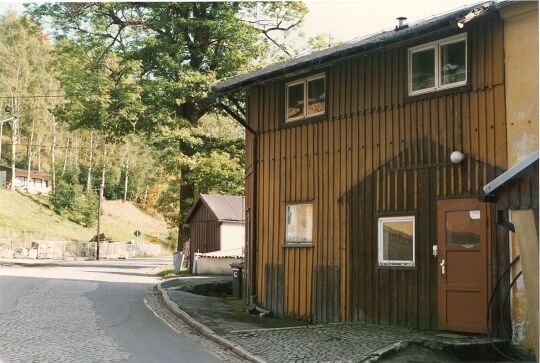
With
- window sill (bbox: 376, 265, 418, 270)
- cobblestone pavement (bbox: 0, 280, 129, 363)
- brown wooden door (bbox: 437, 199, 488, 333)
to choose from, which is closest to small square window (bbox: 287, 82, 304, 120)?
window sill (bbox: 376, 265, 418, 270)

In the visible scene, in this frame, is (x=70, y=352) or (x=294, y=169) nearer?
(x=70, y=352)

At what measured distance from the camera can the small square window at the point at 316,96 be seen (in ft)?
46.6

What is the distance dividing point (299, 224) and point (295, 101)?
2.83 meters

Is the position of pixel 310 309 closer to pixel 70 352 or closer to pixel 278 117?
pixel 278 117

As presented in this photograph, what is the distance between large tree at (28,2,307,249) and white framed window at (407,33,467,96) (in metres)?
17.9

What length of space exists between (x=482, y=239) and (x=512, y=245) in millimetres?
550

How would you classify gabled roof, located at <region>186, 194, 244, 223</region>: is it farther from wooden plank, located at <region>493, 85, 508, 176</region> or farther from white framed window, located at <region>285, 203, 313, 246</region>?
wooden plank, located at <region>493, 85, 508, 176</region>

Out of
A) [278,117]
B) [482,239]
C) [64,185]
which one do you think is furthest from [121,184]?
[482,239]

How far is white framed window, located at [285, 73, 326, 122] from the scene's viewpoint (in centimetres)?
1423

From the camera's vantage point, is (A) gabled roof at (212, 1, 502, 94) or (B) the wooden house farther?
(B) the wooden house

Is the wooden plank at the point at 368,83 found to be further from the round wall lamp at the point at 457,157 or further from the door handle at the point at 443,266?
the door handle at the point at 443,266

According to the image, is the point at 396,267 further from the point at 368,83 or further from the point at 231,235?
the point at 231,235

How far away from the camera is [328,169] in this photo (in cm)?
1379

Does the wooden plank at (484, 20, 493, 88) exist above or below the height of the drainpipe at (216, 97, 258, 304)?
above
